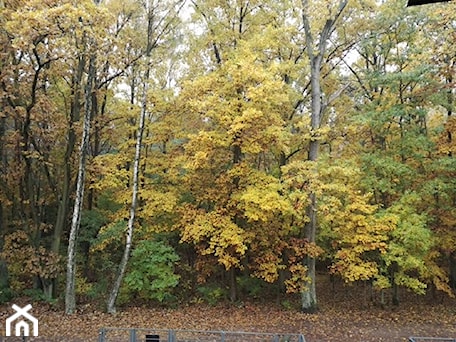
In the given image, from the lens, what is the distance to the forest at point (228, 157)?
46.7 feet

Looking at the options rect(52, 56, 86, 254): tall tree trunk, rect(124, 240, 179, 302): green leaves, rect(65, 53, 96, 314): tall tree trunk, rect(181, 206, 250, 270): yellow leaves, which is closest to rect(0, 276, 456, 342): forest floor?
rect(65, 53, 96, 314): tall tree trunk

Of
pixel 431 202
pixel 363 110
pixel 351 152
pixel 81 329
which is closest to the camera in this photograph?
pixel 81 329

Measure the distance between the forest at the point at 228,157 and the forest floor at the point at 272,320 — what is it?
0.67 meters

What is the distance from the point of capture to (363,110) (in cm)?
1773

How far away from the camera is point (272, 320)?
1455 centimetres

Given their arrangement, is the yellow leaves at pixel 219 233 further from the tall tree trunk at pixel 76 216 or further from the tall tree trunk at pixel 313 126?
the tall tree trunk at pixel 76 216

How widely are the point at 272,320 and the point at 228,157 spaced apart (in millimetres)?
6649

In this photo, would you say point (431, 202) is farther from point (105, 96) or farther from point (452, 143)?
point (105, 96)

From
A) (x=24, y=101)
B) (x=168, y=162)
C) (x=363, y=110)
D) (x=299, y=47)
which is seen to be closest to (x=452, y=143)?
(x=363, y=110)

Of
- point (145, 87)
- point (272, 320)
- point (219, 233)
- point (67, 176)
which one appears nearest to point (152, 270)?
point (219, 233)

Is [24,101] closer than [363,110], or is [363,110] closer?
[24,101]

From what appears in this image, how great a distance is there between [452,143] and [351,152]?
4.64 meters

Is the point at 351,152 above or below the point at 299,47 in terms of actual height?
below

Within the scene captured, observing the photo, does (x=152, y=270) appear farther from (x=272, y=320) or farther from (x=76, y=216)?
(x=272, y=320)
